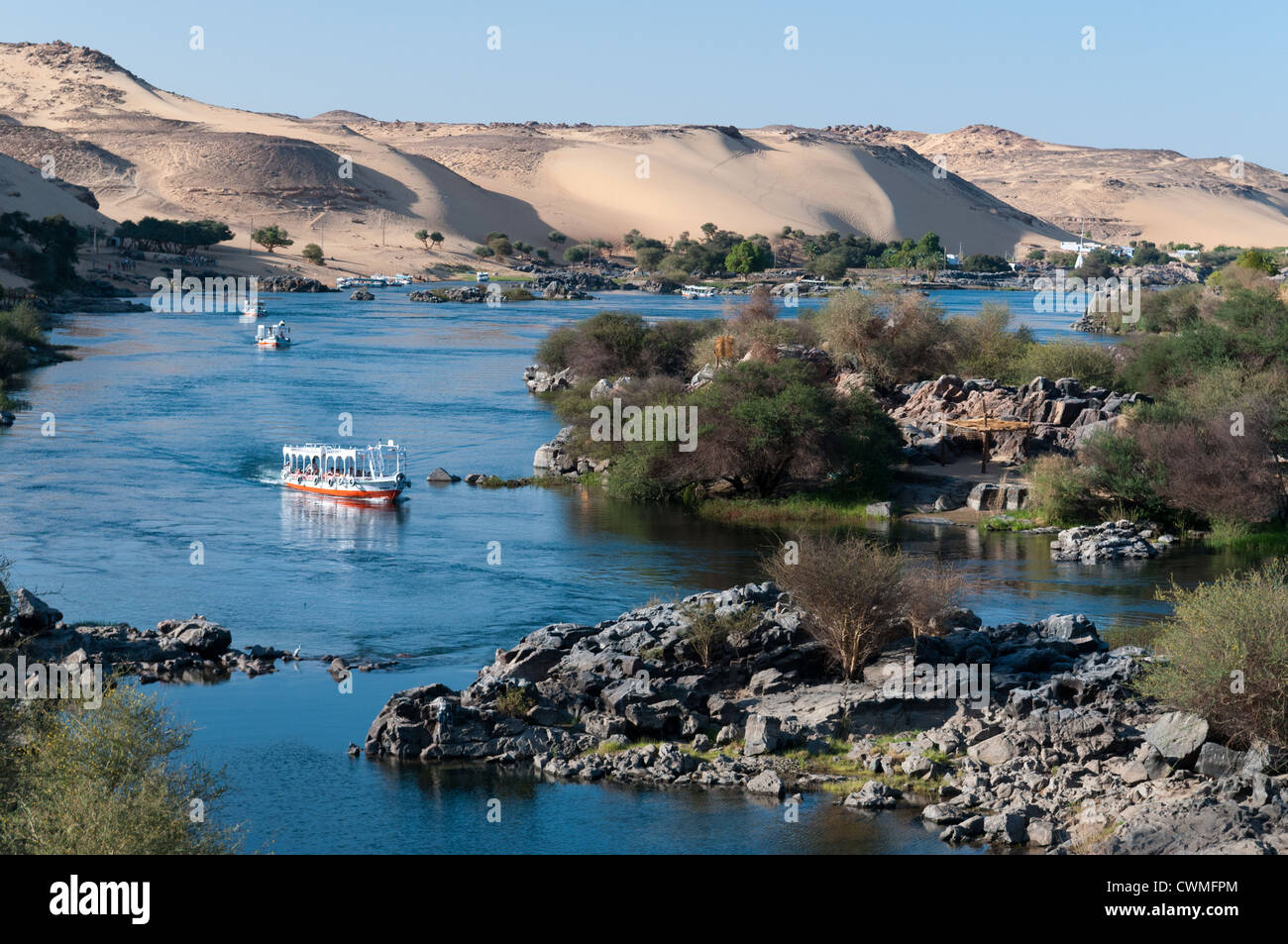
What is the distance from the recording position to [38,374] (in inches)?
2339

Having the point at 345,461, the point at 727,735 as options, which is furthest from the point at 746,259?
the point at 727,735

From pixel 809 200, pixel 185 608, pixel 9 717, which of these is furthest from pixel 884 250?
pixel 9 717

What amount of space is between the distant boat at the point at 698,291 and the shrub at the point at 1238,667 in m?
101

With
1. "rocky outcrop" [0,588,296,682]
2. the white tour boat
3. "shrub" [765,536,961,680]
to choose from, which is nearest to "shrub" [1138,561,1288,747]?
"shrub" [765,536,961,680]

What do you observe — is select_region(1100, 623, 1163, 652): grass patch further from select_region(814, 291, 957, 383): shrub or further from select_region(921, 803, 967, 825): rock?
select_region(814, 291, 957, 383): shrub

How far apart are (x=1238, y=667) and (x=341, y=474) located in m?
27.5

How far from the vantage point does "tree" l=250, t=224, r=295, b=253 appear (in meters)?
126

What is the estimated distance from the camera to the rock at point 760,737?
A: 18.5m

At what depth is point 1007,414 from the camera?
4412 centimetres

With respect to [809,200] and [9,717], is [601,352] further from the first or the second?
[809,200]

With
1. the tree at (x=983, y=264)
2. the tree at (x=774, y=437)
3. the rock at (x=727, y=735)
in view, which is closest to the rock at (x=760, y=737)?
the rock at (x=727, y=735)

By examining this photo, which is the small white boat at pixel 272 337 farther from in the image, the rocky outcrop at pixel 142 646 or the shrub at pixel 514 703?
the shrub at pixel 514 703

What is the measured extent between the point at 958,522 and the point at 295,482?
17409 millimetres
